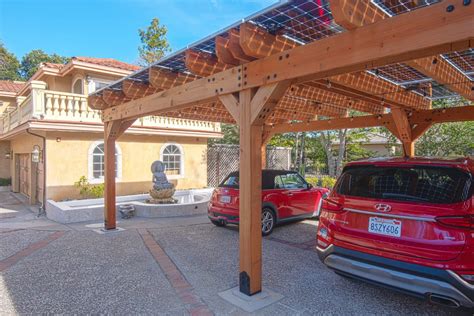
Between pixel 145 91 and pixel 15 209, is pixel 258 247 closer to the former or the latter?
pixel 145 91

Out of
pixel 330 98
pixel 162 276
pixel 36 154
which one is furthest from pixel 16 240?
pixel 330 98

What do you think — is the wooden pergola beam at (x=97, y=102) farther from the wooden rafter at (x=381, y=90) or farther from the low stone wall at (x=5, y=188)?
the low stone wall at (x=5, y=188)

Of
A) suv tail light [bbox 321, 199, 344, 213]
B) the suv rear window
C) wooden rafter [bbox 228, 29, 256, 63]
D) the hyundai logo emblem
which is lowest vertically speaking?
suv tail light [bbox 321, 199, 344, 213]

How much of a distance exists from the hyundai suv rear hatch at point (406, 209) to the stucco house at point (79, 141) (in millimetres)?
9578

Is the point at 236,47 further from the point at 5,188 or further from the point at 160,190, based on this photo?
the point at 5,188

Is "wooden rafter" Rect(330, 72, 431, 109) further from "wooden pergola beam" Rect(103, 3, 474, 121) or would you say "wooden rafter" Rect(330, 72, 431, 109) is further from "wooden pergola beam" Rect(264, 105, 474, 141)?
"wooden pergola beam" Rect(103, 3, 474, 121)

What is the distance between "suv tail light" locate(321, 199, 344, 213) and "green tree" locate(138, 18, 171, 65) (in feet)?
74.2

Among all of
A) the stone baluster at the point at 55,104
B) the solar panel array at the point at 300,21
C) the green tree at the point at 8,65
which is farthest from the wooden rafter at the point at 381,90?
the green tree at the point at 8,65

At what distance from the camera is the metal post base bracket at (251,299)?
3.31m

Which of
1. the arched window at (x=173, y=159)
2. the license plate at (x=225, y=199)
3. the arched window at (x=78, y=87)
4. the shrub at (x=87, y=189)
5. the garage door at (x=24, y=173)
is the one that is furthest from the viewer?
the garage door at (x=24, y=173)

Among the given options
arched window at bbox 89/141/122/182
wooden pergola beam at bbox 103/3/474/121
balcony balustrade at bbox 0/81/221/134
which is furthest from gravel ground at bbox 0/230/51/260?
wooden pergola beam at bbox 103/3/474/121

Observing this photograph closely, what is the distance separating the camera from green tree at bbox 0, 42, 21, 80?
34.7 meters

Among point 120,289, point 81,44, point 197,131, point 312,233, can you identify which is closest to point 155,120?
point 197,131

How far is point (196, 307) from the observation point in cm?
334
